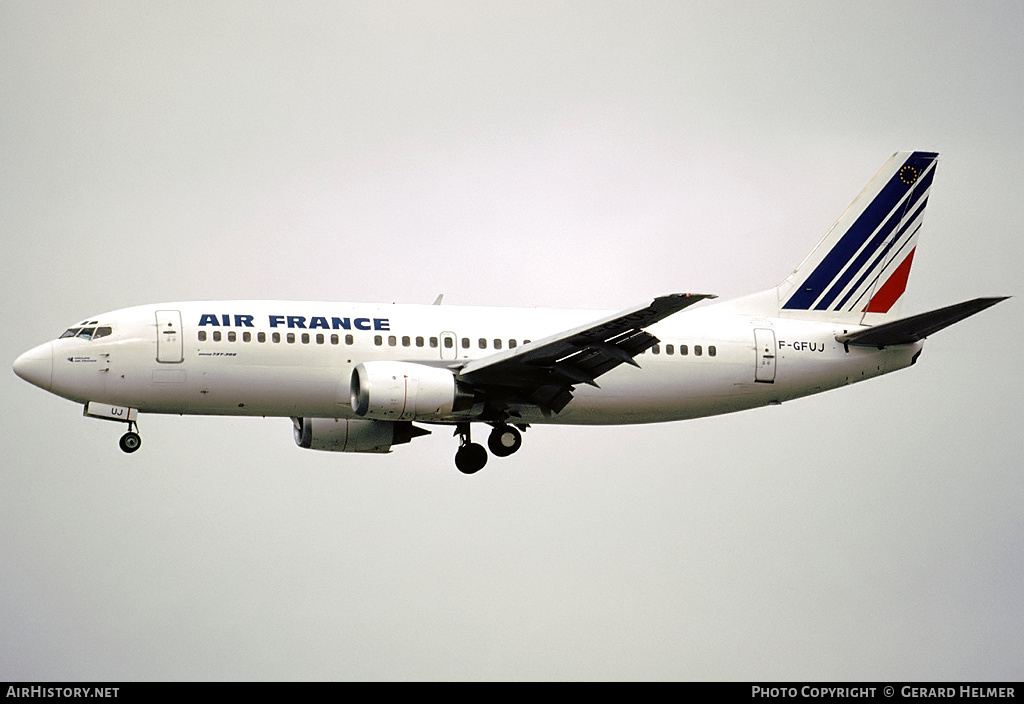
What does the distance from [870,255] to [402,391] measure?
18.4 metres

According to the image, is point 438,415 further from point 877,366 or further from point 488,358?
point 877,366

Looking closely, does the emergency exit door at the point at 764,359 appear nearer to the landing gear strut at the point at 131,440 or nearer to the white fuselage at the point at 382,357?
the white fuselage at the point at 382,357

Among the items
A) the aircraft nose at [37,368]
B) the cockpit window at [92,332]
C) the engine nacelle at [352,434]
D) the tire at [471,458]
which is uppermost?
the cockpit window at [92,332]

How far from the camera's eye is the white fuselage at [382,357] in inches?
1984

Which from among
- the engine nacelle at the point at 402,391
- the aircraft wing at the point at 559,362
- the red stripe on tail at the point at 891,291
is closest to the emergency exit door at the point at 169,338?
the engine nacelle at the point at 402,391

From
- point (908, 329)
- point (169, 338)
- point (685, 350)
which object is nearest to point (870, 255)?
point (908, 329)

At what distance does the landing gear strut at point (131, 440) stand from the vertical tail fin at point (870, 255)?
21.6 meters

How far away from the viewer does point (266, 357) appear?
50625mm

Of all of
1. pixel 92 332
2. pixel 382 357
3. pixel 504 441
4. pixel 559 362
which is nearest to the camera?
pixel 92 332

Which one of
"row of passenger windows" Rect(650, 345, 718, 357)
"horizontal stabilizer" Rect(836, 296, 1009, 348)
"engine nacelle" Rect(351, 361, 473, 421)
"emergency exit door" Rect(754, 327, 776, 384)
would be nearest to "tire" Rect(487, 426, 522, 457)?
"engine nacelle" Rect(351, 361, 473, 421)

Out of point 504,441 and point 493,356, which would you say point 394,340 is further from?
point 504,441

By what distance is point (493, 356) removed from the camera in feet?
168
